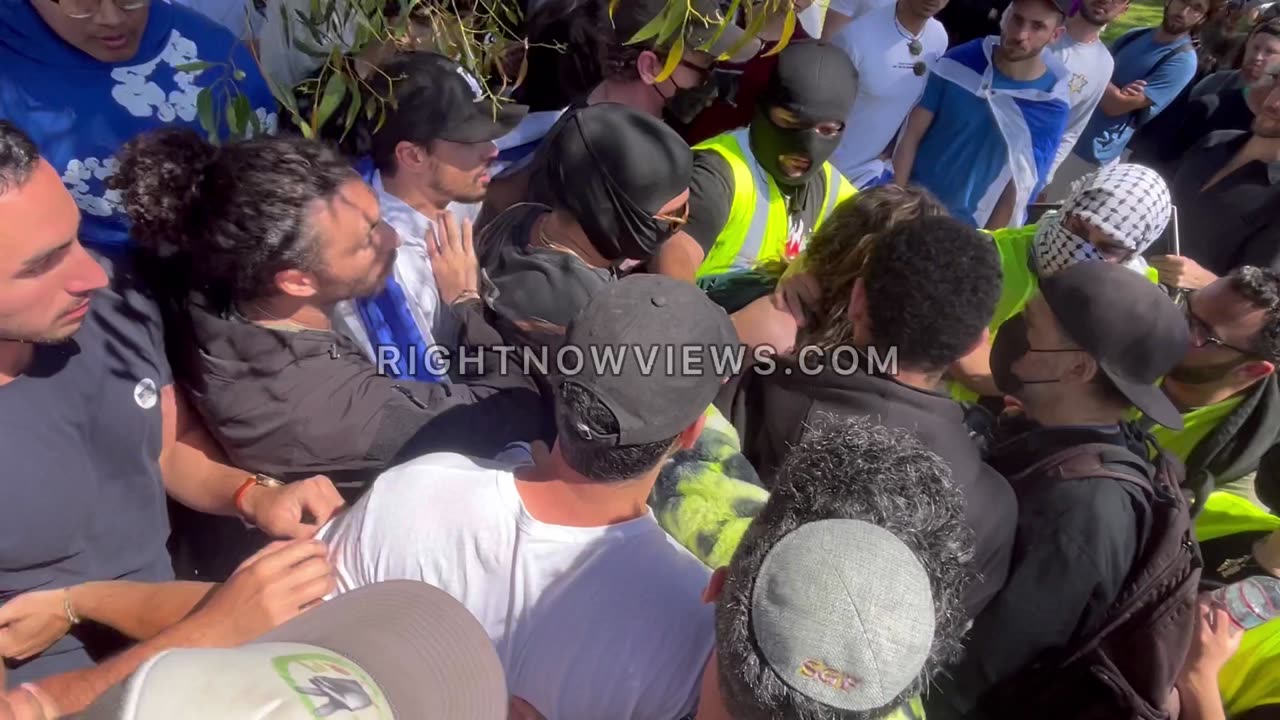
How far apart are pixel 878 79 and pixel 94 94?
10.2ft

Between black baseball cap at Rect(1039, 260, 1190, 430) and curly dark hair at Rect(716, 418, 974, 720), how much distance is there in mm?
1011

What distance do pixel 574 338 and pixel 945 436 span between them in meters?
0.90

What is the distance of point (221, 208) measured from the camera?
1.63 meters

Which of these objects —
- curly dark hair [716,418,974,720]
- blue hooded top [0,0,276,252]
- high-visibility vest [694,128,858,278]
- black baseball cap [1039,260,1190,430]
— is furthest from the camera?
high-visibility vest [694,128,858,278]

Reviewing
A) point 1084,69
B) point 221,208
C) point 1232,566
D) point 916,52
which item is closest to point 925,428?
point 1232,566

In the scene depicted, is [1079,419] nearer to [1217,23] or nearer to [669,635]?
[669,635]

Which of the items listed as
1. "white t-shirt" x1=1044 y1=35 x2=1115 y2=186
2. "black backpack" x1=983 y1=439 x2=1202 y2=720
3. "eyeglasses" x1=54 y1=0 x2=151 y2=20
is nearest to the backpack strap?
"black backpack" x1=983 y1=439 x2=1202 y2=720

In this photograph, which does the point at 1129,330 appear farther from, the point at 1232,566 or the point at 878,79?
the point at 878,79

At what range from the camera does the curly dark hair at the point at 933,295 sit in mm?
1734

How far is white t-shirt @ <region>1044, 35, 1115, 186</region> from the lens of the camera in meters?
3.98

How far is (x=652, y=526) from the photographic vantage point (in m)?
1.31

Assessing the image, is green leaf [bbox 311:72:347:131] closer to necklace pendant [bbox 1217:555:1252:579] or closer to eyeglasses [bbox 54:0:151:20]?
eyeglasses [bbox 54:0:151:20]

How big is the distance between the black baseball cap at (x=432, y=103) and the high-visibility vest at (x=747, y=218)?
33.1 inches

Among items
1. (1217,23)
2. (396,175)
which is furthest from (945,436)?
(1217,23)
